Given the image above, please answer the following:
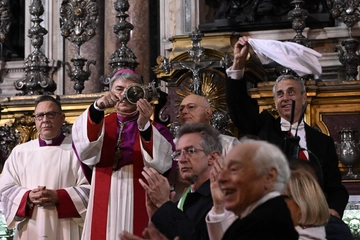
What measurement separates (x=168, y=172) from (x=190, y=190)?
1.09m

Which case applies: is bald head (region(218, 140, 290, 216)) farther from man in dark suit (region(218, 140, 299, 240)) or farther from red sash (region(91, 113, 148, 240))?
red sash (region(91, 113, 148, 240))

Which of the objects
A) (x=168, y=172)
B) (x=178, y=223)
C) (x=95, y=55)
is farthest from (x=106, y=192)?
(x=95, y=55)

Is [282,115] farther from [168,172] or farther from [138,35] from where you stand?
[138,35]

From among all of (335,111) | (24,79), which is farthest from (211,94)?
(24,79)

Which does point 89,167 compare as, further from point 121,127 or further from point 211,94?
point 211,94

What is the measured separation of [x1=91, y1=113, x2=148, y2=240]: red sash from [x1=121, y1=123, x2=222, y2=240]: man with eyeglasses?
1079mm

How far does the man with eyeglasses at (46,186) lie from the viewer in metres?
6.20

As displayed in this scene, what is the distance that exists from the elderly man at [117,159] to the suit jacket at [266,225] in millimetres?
2424

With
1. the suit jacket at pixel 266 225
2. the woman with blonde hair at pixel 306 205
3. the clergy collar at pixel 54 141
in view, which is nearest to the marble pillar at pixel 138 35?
the clergy collar at pixel 54 141

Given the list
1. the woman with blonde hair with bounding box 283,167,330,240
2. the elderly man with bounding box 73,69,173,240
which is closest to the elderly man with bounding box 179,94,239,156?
the elderly man with bounding box 73,69,173,240

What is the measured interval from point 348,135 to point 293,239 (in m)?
4.08

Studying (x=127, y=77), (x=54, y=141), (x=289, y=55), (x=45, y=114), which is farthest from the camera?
(x=54, y=141)

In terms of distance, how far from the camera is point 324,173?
5516 millimetres

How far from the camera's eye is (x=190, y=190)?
486 cm
